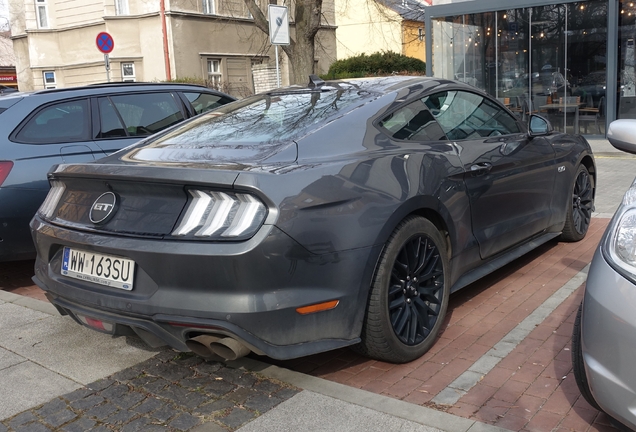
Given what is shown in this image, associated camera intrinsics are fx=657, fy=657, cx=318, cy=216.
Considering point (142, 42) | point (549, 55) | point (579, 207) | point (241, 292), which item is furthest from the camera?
point (142, 42)

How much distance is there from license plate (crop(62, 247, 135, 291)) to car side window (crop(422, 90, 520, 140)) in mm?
2084

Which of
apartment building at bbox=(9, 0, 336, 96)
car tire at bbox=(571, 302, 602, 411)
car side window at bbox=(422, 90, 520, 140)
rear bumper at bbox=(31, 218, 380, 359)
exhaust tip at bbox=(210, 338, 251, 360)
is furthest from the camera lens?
apartment building at bbox=(9, 0, 336, 96)

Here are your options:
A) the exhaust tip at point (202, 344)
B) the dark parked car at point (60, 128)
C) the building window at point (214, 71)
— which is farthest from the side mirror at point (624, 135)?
the building window at point (214, 71)

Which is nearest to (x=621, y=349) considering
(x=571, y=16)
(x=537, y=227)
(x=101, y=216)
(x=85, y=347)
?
(x=101, y=216)

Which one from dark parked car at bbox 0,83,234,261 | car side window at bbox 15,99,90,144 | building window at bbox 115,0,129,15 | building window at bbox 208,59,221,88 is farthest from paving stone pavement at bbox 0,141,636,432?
building window at bbox 115,0,129,15

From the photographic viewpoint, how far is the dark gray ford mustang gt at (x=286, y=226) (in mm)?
2863

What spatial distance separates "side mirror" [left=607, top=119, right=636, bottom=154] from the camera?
308cm

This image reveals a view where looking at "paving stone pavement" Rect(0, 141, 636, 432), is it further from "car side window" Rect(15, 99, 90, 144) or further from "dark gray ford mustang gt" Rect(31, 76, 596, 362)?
"car side window" Rect(15, 99, 90, 144)

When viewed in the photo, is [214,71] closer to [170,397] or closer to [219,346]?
[170,397]

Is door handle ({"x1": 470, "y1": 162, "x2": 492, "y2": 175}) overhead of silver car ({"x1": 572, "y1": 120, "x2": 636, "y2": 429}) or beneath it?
overhead

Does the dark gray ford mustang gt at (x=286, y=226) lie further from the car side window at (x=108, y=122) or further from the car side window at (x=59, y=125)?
the car side window at (x=108, y=122)

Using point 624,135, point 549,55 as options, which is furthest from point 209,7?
point 624,135

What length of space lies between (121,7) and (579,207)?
27.9m

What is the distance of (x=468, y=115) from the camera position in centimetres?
447
